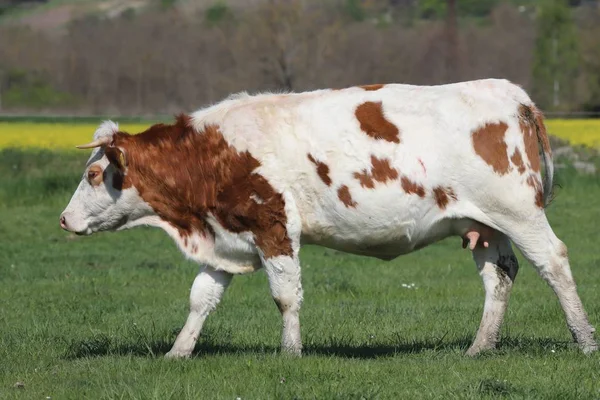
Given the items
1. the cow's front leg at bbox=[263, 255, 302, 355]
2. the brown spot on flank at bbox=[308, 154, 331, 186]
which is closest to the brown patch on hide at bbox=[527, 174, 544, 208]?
the brown spot on flank at bbox=[308, 154, 331, 186]

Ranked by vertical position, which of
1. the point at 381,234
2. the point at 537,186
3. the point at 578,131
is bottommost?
the point at 578,131

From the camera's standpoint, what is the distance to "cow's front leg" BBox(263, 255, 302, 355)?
8.69 m

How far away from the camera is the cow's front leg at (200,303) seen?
8.92 m

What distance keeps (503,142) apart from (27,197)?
1624 centimetres

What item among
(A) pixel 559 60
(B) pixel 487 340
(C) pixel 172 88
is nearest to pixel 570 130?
(C) pixel 172 88

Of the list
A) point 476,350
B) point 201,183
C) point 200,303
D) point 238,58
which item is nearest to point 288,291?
point 200,303

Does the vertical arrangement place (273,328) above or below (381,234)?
below

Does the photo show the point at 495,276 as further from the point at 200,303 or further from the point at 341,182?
the point at 200,303

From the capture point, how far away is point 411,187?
28.1 ft

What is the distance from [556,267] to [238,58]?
4430 cm

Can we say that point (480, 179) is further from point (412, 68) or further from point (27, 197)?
point (412, 68)

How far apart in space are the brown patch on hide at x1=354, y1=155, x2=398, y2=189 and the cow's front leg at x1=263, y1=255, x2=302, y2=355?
780mm

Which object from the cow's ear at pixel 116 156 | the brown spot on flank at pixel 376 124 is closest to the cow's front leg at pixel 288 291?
the brown spot on flank at pixel 376 124

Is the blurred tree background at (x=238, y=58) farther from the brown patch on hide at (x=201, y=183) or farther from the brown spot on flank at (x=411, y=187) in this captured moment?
the brown spot on flank at (x=411, y=187)
